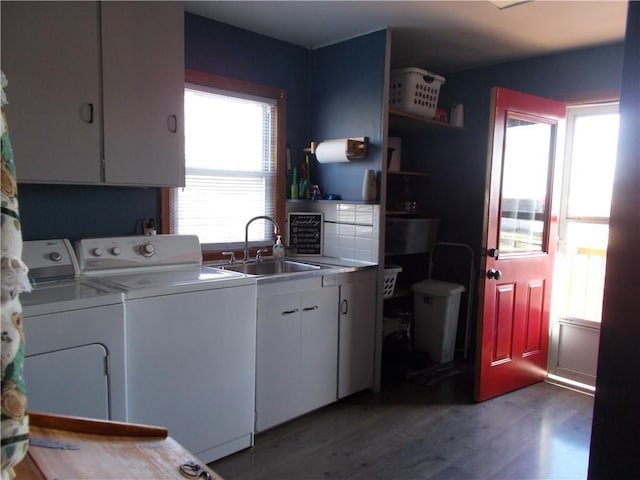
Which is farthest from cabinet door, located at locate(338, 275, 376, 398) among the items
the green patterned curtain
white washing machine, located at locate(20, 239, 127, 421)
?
the green patterned curtain

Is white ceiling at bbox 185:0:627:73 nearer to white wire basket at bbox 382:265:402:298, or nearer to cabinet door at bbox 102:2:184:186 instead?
cabinet door at bbox 102:2:184:186

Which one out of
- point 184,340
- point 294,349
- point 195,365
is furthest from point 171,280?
point 294,349

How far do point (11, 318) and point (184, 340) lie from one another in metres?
1.53

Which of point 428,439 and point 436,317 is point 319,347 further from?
point 436,317

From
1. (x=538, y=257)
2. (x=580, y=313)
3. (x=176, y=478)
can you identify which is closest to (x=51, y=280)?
(x=176, y=478)

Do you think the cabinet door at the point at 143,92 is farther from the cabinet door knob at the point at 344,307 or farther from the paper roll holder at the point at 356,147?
the cabinet door knob at the point at 344,307

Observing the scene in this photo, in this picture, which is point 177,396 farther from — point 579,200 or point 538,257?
point 579,200

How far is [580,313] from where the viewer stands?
11.8ft

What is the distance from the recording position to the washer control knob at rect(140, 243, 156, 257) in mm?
2438

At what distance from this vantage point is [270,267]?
3.13m

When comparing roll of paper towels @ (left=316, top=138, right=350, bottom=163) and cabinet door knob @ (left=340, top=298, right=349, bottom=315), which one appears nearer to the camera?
cabinet door knob @ (left=340, top=298, right=349, bottom=315)

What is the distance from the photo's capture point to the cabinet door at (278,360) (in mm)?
2502

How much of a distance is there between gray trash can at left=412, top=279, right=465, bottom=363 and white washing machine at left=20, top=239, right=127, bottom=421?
7.89 feet

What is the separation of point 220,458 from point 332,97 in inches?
93.1
